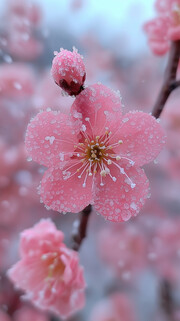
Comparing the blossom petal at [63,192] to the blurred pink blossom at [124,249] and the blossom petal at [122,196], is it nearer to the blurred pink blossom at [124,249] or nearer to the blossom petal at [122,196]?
the blossom petal at [122,196]

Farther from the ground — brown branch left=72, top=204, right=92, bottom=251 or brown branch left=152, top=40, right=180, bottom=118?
brown branch left=152, top=40, right=180, bottom=118

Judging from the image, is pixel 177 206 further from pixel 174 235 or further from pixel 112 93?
Answer: pixel 112 93

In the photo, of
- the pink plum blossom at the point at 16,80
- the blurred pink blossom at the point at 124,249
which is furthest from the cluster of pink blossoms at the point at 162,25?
the blurred pink blossom at the point at 124,249

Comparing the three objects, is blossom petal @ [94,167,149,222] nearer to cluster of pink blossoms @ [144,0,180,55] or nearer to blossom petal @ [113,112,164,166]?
blossom petal @ [113,112,164,166]

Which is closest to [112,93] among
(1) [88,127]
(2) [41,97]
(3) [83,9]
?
(1) [88,127]

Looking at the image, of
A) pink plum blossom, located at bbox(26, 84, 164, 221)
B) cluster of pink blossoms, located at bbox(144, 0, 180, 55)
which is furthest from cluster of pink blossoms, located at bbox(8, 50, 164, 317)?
cluster of pink blossoms, located at bbox(144, 0, 180, 55)

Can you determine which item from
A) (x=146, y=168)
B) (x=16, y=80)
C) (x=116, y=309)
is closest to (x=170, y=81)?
(x=146, y=168)
